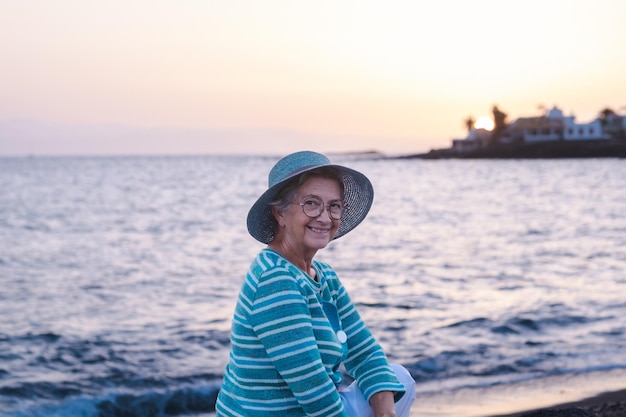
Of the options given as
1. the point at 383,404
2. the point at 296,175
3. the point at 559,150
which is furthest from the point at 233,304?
the point at 559,150

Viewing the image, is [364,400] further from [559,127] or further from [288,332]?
[559,127]

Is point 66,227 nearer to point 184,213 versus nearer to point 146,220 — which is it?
point 146,220

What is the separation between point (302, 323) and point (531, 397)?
4530 mm

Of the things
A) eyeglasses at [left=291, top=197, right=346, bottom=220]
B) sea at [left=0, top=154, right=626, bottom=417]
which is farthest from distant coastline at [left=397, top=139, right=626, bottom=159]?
eyeglasses at [left=291, top=197, right=346, bottom=220]

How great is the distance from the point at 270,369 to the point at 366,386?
0.51 m

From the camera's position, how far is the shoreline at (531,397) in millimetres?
6235

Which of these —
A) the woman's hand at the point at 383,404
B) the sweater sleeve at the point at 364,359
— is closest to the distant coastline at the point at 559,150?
the sweater sleeve at the point at 364,359

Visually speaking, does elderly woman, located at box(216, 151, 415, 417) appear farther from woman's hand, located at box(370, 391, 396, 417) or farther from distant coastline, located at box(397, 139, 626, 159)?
distant coastline, located at box(397, 139, 626, 159)

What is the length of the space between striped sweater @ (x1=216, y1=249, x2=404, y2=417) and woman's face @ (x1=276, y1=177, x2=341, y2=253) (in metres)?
0.14

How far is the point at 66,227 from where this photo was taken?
27.0 m

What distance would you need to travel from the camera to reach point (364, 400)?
10.2 feet

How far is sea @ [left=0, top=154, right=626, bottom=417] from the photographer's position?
7.70 meters

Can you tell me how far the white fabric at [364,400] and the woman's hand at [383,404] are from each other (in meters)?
0.03

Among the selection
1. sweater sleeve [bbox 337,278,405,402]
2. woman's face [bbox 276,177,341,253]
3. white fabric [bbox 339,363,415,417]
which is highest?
woman's face [bbox 276,177,341,253]
